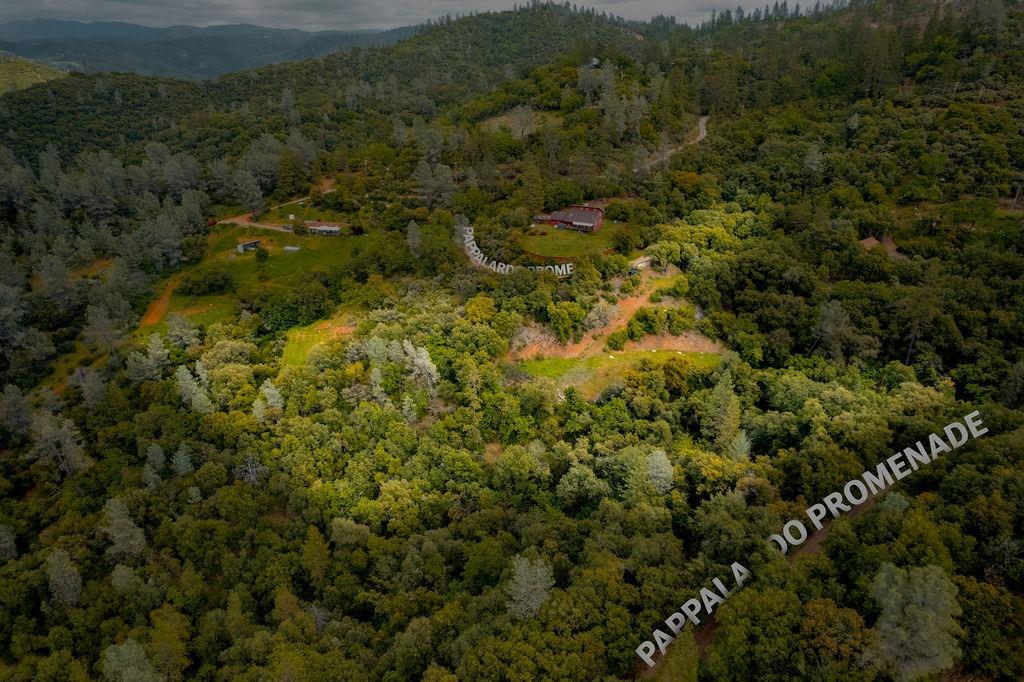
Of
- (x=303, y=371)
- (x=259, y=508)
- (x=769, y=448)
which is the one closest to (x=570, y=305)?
(x=769, y=448)

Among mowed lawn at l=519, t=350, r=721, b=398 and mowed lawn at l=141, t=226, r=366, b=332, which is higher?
mowed lawn at l=141, t=226, r=366, b=332

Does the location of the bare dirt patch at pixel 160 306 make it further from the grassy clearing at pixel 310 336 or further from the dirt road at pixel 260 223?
the grassy clearing at pixel 310 336

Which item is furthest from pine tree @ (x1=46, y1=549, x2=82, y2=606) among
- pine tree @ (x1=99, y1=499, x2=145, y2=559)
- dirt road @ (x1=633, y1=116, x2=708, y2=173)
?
dirt road @ (x1=633, y1=116, x2=708, y2=173)

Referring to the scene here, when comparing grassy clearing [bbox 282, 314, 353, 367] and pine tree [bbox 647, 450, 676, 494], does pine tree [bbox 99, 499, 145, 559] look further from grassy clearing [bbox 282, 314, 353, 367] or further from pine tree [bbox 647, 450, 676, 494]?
pine tree [bbox 647, 450, 676, 494]

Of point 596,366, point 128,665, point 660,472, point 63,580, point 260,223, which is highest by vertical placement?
point 260,223

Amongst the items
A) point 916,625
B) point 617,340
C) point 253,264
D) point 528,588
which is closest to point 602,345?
point 617,340

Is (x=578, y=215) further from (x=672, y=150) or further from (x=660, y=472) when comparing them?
(x=660, y=472)
